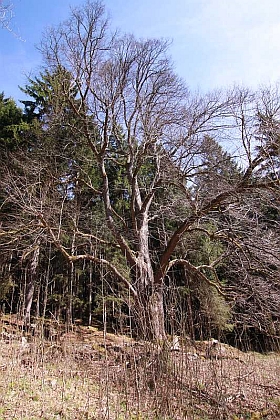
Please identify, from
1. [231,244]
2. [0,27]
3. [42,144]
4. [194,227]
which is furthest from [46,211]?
[0,27]

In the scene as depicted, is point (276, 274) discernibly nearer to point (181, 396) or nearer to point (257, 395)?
point (257, 395)

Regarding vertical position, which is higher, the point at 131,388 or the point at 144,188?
the point at 144,188

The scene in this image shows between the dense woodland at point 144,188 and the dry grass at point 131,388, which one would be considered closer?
the dry grass at point 131,388

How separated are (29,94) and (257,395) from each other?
438 inches

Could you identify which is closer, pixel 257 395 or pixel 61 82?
pixel 257 395

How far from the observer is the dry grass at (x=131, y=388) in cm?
327

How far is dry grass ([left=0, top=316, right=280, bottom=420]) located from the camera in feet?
10.7

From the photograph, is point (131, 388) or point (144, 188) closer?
point (131, 388)

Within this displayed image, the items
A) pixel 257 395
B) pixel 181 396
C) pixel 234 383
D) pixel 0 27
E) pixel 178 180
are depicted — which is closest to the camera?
pixel 0 27

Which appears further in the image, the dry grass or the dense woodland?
the dense woodland

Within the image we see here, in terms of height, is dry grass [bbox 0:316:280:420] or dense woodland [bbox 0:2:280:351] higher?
dense woodland [bbox 0:2:280:351]

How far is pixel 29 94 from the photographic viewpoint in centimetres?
1159

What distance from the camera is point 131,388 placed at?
3980 mm

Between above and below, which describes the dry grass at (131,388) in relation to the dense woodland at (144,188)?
below
